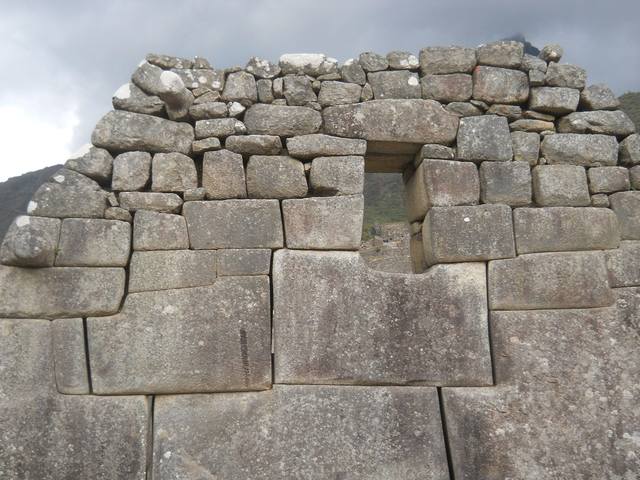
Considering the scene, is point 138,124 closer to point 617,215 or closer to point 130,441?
point 130,441

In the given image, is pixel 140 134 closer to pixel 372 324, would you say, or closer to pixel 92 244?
pixel 92 244

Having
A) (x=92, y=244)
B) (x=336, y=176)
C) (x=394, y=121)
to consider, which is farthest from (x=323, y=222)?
(x=92, y=244)

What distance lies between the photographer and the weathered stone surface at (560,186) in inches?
152

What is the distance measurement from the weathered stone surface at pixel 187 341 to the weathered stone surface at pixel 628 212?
2.66 metres

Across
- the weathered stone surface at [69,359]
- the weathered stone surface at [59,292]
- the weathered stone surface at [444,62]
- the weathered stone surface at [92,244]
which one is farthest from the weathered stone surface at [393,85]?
the weathered stone surface at [69,359]

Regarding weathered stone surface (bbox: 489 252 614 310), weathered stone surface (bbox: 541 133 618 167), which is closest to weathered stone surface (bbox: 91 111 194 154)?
weathered stone surface (bbox: 489 252 614 310)

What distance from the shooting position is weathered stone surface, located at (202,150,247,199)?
3.68 meters

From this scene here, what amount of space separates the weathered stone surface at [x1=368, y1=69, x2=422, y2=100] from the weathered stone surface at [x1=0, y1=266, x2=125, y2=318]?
2288 millimetres

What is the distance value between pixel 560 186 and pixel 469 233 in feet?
2.66

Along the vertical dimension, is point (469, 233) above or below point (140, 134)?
below

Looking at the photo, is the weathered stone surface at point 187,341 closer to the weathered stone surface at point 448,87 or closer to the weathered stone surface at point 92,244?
the weathered stone surface at point 92,244

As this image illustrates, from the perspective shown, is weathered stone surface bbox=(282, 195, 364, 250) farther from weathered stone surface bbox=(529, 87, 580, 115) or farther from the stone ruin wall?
weathered stone surface bbox=(529, 87, 580, 115)

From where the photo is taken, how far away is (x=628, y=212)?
3889mm

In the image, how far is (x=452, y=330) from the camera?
3.60 m
